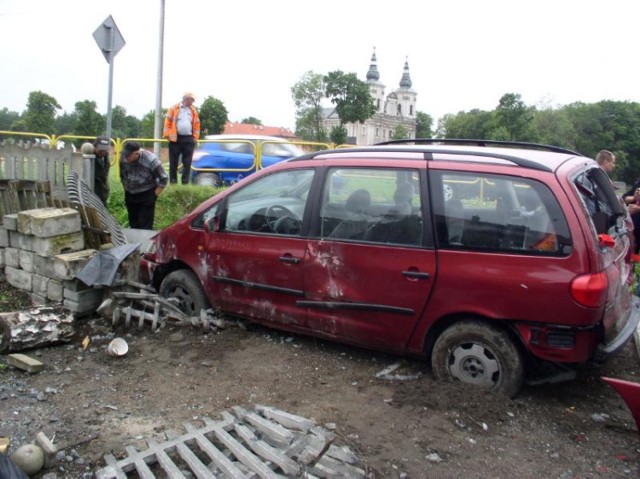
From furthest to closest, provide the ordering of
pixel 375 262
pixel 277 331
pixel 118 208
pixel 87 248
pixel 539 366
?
pixel 118 208 < pixel 87 248 < pixel 277 331 < pixel 375 262 < pixel 539 366

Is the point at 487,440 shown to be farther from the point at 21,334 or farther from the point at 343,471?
the point at 21,334

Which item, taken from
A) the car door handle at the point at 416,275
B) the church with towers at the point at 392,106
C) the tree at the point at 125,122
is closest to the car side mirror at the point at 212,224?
the car door handle at the point at 416,275

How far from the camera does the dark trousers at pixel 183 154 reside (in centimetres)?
973

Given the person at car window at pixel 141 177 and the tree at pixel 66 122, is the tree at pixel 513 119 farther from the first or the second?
the person at car window at pixel 141 177

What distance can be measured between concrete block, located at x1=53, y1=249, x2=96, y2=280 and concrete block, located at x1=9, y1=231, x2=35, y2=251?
0.43 meters

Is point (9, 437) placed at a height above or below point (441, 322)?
below

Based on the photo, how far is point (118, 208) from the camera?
8992 mm

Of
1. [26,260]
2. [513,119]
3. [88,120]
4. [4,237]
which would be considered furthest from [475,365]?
[88,120]

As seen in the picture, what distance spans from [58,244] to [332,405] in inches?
131

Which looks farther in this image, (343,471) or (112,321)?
(112,321)

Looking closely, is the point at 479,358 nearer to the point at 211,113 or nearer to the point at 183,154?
the point at 183,154

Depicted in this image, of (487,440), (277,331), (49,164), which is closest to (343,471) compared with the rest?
(487,440)

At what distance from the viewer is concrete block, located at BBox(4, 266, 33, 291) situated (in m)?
5.66

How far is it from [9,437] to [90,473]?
28.5 inches
